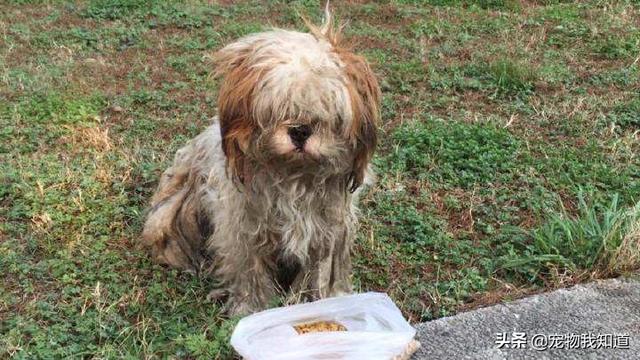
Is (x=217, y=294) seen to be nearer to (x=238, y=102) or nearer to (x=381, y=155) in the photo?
(x=238, y=102)

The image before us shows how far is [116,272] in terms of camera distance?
164 inches

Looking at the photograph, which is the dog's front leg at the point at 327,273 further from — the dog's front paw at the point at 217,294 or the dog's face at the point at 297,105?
the dog's face at the point at 297,105

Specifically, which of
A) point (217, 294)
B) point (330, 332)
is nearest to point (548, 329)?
point (330, 332)

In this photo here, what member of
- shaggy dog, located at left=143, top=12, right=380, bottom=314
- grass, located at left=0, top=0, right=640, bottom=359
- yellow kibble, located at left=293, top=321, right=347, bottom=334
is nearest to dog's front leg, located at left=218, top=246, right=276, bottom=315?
shaggy dog, located at left=143, top=12, right=380, bottom=314

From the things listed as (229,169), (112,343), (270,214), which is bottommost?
(112,343)

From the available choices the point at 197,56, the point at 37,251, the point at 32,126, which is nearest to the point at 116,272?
the point at 37,251

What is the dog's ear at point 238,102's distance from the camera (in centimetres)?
323

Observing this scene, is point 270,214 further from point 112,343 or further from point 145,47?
point 145,47

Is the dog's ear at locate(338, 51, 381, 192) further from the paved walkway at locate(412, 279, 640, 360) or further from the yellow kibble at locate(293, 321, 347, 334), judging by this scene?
the paved walkway at locate(412, 279, 640, 360)

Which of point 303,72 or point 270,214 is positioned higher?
point 303,72

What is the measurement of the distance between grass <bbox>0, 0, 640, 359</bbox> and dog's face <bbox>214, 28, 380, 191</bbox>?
0.92m

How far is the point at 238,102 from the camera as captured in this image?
10.7ft

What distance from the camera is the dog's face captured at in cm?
316

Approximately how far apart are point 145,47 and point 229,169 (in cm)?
416
